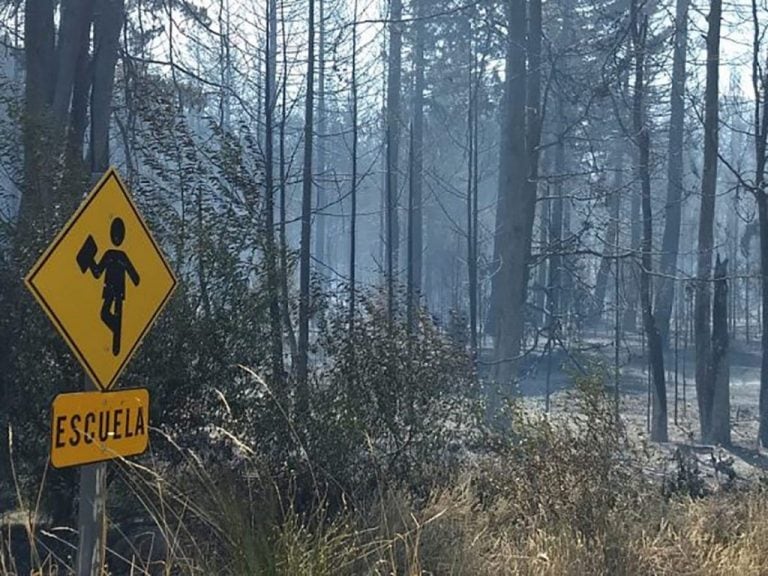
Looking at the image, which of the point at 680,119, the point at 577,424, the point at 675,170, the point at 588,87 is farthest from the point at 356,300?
the point at 680,119

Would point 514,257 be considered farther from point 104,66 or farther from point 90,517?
point 90,517

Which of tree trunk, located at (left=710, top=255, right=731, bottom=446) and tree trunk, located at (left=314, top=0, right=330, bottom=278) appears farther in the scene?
tree trunk, located at (left=314, top=0, right=330, bottom=278)

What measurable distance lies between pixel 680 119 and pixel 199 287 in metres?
30.5

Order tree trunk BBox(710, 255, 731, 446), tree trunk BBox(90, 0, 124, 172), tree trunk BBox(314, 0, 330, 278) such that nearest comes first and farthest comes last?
tree trunk BBox(90, 0, 124, 172) < tree trunk BBox(710, 255, 731, 446) < tree trunk BBox(314, 0, 330, 278)

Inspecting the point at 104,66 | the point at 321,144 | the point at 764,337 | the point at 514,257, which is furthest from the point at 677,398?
the point at 321,144

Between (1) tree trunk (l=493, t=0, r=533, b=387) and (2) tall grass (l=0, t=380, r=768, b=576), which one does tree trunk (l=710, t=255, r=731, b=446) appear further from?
(2) tall grass (l=0, t=380, r=768, b=576)

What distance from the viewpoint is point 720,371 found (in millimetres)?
21328

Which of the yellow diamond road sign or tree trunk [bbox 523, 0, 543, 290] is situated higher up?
tree trunk [bbox 523, 0, 543, 290]

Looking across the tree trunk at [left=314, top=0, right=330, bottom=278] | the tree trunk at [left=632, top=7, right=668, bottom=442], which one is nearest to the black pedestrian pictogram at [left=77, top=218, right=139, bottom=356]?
the tree trunk at [left=314, top=0, right=330, bottom=278]

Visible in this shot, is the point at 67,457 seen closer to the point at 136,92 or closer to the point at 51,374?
the point at 51,374

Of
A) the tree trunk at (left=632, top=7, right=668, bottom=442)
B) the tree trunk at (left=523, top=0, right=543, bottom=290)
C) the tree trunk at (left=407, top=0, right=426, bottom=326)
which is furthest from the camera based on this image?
the tree trunk at (left=407, top=0, right=426, bottom=326)

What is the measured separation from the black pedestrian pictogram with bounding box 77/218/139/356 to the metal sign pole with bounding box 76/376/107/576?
28 cm

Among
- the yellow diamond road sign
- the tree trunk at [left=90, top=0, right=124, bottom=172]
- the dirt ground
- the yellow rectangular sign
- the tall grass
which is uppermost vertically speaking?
the tree trunk at [left=90, top=0, right=124, bottom=172]

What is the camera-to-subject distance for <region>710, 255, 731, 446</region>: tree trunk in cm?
2103
